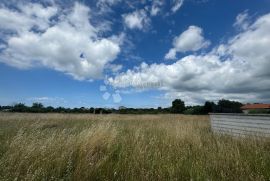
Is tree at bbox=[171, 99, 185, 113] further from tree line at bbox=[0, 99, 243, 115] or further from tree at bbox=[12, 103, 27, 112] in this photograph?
tree at bbox=[12, 103, 27, 112]

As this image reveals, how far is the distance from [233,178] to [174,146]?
7.36 ft

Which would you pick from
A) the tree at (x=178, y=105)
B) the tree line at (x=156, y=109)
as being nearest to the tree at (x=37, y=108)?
the tree line at (x=156, y=109)

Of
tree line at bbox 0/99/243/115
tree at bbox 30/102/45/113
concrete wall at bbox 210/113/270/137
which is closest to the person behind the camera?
concrete wall at bbox 210/113/270/137

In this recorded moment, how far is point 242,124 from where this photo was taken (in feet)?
29.1

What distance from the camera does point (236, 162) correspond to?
3.99m

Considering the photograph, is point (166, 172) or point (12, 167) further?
point (166, 172)

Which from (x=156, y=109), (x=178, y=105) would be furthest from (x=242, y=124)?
(x=178, y=105)

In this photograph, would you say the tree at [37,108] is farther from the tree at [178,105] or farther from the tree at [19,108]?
the tree at [178,105]

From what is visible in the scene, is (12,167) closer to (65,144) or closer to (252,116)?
(65,144)

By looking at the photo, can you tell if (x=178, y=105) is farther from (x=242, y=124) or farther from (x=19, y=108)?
(x=242, y=124)

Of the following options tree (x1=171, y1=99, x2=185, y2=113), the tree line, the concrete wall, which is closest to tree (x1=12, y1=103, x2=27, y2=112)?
the tree line

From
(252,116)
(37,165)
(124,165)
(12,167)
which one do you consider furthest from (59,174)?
(252,116)

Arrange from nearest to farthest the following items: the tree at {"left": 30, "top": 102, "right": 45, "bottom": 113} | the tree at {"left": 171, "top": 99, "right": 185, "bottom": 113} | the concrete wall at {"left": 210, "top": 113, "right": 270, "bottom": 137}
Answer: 1. the concrete wall at {"left": 210, "top": 113, "right": 270, "bottom": 137}
2. the tree at {"left": 30, "top": 102, "right": 45, "bottom": 113}
3. the tree at {"left": 171, "top": 99, "right": 185, "bottom": 113}

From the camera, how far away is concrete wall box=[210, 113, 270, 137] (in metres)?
7.59
